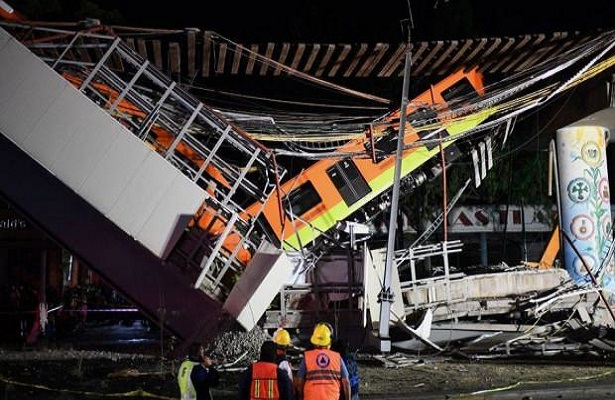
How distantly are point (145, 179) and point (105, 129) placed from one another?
3.70 feet

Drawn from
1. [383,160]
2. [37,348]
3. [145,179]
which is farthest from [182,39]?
[37,348]

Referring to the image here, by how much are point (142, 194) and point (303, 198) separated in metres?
4.12

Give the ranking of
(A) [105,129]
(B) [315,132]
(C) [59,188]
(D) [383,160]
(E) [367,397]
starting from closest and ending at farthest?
(E) [367,397]
(A) [105,129]
(C) [59,188]
(B) [315,132]
(D) [383,160]

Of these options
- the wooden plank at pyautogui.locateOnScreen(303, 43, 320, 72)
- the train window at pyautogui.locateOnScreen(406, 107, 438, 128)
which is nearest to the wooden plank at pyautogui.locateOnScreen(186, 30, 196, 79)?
the wooden plank at pyautogui.locateOnScreen(303, 43, 320, 72)

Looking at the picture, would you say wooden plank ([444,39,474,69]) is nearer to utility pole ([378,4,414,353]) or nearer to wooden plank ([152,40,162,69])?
utility pole ([378,4,414,353])

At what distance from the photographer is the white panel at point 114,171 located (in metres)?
12.9

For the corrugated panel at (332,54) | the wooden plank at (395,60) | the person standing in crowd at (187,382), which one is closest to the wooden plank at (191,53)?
the corrugated panel at (332,54)

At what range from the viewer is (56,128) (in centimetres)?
1284

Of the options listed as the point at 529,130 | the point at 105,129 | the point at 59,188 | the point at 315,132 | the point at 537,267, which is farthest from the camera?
the point at 529,130

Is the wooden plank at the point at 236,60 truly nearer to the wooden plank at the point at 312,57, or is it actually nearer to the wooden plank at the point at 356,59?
the wooden plank at the point at 312,57

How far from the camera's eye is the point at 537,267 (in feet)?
59.5

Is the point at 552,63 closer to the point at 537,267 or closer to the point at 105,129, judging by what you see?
the point at 537,267

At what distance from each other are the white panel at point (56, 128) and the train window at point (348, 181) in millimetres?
5703

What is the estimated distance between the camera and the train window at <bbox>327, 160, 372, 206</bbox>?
52.8ft
